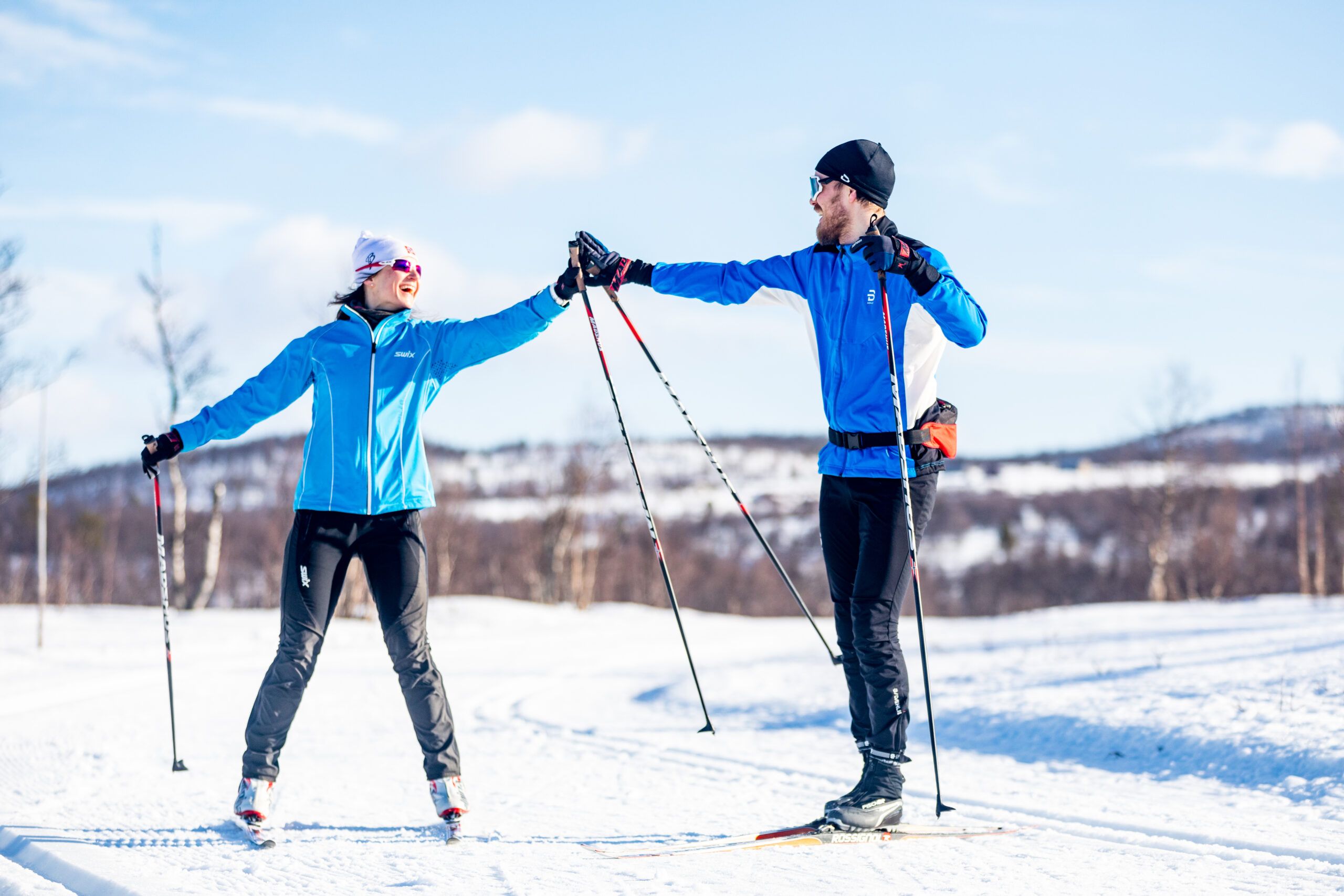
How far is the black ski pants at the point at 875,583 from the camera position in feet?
12.1

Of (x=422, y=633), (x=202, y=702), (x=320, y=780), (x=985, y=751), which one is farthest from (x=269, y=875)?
(x=202, y=702)

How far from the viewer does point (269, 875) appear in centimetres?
321

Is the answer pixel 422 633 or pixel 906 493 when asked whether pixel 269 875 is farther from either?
pixel 906 493

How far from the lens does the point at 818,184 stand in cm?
392

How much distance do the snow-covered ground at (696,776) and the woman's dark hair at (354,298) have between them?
76.1 inches

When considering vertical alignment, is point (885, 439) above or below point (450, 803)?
above

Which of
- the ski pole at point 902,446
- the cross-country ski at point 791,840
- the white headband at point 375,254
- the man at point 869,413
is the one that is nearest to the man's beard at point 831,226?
the man at point 869,413

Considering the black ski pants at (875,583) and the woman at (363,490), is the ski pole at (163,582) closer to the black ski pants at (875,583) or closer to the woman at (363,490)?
the woman at (363,490)

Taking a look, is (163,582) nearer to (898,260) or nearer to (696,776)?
(696,776)

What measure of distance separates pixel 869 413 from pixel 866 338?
0.87ft

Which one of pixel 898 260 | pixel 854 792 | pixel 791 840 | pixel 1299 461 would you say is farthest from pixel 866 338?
pixel 1299 461

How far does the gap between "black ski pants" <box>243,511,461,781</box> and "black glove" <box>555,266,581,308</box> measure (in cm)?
100

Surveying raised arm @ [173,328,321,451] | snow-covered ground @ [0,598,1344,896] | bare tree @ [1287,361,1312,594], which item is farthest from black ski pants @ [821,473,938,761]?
bare tree @ [1287,361,1312,594]

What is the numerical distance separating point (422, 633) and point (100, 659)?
33.9ft
